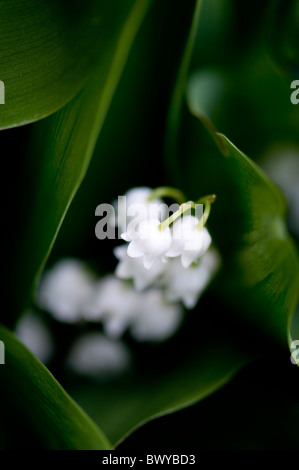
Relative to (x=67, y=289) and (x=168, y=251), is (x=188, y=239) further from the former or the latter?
(x=67, y=289)

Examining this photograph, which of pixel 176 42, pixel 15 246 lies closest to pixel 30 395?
pixel 15 246

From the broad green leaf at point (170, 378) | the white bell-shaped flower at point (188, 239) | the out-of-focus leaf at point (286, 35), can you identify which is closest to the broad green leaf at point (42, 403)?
the broad green leaf at point (170, 378)

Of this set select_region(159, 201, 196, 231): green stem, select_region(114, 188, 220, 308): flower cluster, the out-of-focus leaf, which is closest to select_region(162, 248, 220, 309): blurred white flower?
select_region(114, 188, 220, 308): flower cluster

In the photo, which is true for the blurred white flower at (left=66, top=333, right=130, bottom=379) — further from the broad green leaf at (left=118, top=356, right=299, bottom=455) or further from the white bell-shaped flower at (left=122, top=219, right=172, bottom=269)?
the white bell-shaped flower at (left=122, top=219, right=172, bottom=269)

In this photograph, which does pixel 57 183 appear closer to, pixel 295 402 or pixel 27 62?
pixel 27 62

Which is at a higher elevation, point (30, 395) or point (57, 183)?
point (57, 183)

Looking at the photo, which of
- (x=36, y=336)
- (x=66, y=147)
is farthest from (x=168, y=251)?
(x=36, y=336)
